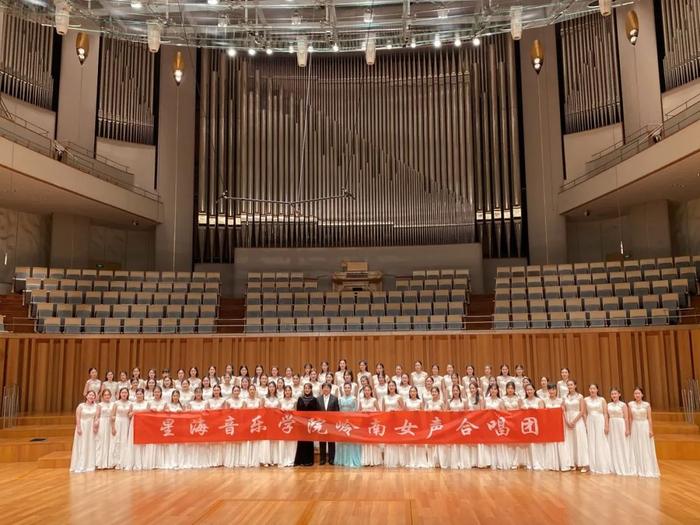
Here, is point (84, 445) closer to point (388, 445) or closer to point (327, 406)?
point (327, 406)

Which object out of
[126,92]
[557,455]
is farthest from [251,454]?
[126,92]

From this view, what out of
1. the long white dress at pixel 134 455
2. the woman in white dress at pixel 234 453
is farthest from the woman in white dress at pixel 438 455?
the long white dress at pixel 134 455

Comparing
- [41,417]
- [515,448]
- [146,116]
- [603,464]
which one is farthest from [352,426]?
[146,116]

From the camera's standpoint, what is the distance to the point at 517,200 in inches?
611

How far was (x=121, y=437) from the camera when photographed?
8242 mm

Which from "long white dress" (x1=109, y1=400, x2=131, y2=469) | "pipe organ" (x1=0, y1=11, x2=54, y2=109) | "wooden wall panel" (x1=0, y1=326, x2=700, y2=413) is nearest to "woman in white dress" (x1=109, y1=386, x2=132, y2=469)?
"long white dress" (x1=109, y1=400, x2=131, y2=469)

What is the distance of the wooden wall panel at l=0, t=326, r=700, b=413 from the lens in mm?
11227

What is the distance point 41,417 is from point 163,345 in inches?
102

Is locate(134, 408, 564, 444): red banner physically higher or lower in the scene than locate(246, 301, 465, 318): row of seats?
lower

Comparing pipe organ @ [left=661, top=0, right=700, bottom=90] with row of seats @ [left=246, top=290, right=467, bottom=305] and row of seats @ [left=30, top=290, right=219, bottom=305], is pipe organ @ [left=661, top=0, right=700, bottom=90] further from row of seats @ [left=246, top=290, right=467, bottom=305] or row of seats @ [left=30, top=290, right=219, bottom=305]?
row of seats @ [left=30, top=290, right=219, bottom=305]

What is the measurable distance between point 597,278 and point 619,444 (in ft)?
20.4

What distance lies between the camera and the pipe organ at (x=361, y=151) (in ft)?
50.6

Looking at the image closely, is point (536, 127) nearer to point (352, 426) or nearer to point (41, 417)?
point (352, 426)

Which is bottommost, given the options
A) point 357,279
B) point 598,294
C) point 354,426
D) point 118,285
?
point 354,426
